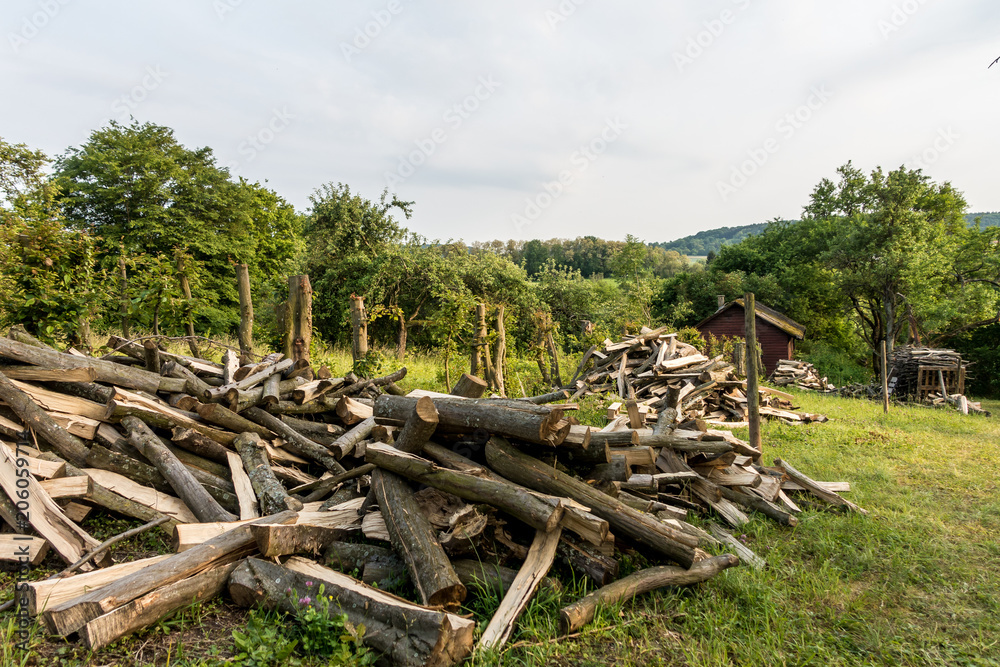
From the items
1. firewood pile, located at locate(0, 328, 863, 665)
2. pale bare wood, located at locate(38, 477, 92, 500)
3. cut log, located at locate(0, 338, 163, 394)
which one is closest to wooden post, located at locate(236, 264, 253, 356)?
firewood pile, located at locate(0, 328, 863, 665)

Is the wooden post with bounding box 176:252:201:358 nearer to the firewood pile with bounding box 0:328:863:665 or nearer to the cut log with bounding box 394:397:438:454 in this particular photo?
the firewood pile with bounding box 0:328:863:665

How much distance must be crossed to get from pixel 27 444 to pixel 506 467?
418cm

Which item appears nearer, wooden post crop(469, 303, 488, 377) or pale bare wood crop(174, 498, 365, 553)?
pale bare wood crop(174, 498, 365, 553)

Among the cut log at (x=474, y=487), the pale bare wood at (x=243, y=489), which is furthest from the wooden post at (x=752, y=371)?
the pale bare wood at (x=243, y=489)

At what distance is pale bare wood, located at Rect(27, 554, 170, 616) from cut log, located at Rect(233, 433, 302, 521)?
1153 millimetres

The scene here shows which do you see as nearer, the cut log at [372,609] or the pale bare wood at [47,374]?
the cut log at [372,609]

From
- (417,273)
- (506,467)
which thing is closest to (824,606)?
(506,467)

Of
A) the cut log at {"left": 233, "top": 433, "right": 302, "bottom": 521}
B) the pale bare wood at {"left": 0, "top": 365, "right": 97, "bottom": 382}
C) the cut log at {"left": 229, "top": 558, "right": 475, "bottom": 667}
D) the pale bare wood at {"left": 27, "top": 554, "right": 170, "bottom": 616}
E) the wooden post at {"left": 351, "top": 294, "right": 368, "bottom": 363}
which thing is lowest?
the cut log at {"left": 229, "top": 558, "right": 475, "bottom": 667}

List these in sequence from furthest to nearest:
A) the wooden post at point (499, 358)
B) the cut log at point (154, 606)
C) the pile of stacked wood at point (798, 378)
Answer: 1. the pile of stacked wood at point (798, 378)
2. the wooden post at point (499, 358)
3. the cut log at point (154, 606)

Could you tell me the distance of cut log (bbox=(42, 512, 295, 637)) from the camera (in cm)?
264

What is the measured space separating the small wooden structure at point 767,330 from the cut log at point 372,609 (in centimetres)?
2816

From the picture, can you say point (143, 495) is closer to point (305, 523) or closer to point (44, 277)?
point (305, 523)

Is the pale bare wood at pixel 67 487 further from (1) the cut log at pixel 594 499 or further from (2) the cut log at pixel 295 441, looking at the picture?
(1) the cut log at pixel 594 499

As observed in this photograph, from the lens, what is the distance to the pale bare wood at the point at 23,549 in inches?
134
